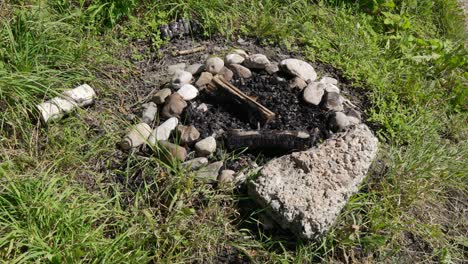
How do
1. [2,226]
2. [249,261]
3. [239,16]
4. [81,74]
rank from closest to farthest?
[2,226]
[249,261]
[81,74]
[239,16]

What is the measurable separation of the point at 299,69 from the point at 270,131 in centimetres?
63

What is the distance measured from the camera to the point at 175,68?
11.2 feet

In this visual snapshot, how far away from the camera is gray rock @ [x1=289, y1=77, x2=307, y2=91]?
130 inches

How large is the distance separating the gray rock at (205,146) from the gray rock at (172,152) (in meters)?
0.08

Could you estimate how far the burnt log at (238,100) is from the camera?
3.02 metres

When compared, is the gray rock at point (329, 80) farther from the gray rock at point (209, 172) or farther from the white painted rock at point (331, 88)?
the gray rock at point (209, 172)

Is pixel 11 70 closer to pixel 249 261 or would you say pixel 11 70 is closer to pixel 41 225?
pixel 41 225

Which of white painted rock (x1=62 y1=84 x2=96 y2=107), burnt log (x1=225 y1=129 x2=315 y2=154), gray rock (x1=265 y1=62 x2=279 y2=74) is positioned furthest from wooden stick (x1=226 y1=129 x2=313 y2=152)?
white painted rock (x1=62 y1=84 x2=96 y2=107)

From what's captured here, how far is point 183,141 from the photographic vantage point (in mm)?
2932

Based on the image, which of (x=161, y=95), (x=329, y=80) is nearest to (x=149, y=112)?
(x=161, y=95)

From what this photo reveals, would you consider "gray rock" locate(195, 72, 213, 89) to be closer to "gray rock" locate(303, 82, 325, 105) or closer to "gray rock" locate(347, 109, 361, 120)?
"gray rock" locate(303, 82, 325, 105)

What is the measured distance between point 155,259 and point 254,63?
148cm

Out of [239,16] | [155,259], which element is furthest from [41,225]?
[239,16]

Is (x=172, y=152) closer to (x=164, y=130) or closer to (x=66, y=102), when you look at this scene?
(x=164, y=130)
